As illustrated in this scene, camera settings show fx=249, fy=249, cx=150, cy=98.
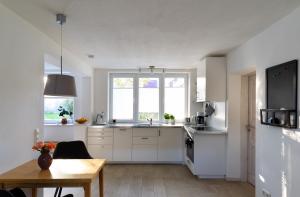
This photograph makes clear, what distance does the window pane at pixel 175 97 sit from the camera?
666cm

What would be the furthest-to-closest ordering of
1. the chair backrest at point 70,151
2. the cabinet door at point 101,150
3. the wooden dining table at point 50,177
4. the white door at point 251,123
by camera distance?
the cabinet door at point 101,150 → the white door at point 251,123 → the chair backrest at point 70,151 → the wooden dining table at point 50,177

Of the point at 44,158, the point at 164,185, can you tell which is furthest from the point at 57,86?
the point at 164,185

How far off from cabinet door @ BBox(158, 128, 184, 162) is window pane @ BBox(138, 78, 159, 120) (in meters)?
0.79

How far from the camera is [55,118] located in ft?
22.7

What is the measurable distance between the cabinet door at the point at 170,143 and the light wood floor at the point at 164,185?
47 cm

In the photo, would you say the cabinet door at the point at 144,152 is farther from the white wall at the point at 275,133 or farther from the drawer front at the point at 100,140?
the white wall at the point at 275,133

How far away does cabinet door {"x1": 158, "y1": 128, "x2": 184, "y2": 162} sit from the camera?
5996 mm

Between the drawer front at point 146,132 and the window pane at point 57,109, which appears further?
the window pane at point 57,109

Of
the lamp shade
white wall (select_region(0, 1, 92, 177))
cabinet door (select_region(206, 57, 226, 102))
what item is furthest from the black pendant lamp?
cabinet door (select_region(206, 57, 226, 102))

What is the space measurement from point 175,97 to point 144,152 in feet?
5.59

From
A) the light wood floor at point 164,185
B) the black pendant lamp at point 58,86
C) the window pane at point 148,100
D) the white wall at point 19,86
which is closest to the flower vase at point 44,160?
the white wall at point 19,86

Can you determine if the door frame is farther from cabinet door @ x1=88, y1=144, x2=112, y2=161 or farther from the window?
cabinet door @ x1=88, y1=144, x2=112, y2=161

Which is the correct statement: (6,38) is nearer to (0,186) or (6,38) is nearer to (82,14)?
(82,14)

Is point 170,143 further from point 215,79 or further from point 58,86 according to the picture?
point 58,86
